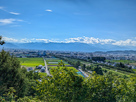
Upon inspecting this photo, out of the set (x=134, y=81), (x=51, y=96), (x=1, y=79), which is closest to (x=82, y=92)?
(x=51, y=96)

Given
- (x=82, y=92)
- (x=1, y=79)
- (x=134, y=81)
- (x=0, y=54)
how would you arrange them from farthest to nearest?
1. (x=0, y=54)
2. (x=1, y=79)
3. (x=134, y=81)
4. (x=82, y=92)

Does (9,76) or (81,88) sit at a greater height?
(81,88)

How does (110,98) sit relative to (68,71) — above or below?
below

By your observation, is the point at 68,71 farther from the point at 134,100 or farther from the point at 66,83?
the point at 134,100

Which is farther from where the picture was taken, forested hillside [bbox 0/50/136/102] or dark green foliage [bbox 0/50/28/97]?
dark green foliage [bbox 0/50/28/97]

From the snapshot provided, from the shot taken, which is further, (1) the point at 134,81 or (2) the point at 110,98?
(1) the point at 134,81

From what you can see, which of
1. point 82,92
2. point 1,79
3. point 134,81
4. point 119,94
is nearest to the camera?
point 82,92

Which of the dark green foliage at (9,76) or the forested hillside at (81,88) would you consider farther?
the dark green foliage at (9,76)

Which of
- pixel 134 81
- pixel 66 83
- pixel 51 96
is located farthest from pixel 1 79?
pixel 134 81

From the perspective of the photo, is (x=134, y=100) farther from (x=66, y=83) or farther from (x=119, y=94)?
(x=66, y=83)

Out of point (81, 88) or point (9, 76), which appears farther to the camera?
point (9, 76)

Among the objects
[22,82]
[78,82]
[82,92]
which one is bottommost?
[22,82]
